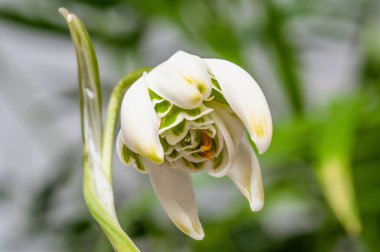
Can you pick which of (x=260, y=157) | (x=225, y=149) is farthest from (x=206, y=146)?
(x=260, y=157)

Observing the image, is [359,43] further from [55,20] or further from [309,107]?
[55,20]

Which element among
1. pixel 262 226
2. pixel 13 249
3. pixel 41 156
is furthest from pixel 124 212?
pixel 41 156

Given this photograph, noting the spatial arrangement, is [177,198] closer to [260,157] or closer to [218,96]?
[218,96]

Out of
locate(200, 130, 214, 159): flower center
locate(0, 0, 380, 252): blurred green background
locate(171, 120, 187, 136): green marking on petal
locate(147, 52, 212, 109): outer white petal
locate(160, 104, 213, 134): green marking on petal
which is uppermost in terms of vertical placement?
locate(147, 52, 212, 109): outer white petal

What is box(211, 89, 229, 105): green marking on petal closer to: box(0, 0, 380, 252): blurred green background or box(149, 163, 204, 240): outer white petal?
box(149, 163, 204, 240): outer white petal

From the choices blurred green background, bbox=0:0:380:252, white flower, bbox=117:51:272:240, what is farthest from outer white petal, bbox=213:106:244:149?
blurred green background, bbox=0:0:380:252

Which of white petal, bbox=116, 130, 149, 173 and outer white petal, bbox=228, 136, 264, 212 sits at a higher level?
white petal, bbox=116, 130, 149, 173
